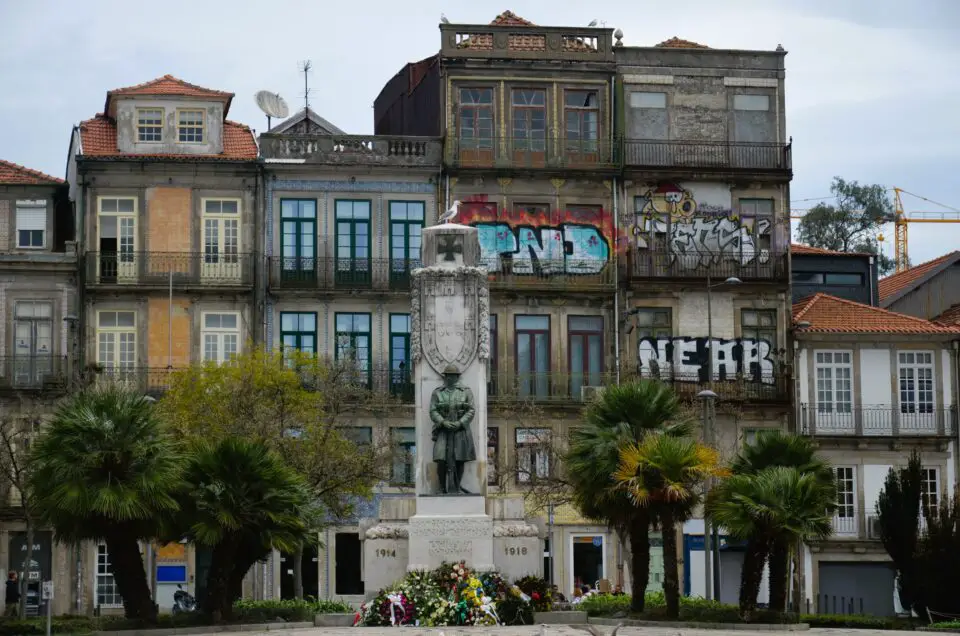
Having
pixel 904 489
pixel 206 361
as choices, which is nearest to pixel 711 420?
pixel 904 489

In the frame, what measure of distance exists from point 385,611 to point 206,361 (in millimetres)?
23866

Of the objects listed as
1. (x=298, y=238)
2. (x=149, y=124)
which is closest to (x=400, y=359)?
(x=298, y=238)

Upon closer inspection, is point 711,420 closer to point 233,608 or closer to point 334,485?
point 334,485

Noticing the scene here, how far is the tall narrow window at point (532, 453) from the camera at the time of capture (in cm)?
6712

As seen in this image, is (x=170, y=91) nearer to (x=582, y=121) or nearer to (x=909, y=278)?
(x=582, y=121)

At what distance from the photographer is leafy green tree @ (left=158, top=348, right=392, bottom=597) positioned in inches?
2325

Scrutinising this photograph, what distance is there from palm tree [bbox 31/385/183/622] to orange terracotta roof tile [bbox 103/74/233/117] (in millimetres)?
27385

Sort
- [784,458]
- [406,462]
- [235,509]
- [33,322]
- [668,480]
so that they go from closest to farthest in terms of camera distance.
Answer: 1. [235,509]
2. [668,480]
3. [784,458]
4. [406,462]
5. [33,322]

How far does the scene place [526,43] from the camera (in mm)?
72875

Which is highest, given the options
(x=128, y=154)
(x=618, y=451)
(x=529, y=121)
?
(x=529, y=121)

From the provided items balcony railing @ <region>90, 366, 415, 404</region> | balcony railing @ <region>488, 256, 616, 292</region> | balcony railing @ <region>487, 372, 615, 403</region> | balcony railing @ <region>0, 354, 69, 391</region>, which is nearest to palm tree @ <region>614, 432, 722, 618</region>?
balcony railing @ <region>90, 366, 415, 404</region>

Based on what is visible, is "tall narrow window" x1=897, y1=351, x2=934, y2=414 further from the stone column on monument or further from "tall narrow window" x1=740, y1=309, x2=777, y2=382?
the stone column on monument

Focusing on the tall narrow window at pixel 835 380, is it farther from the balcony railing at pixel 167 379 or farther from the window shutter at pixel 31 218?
the window shutter at pixel 31 218

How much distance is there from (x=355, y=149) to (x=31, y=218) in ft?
37.3
